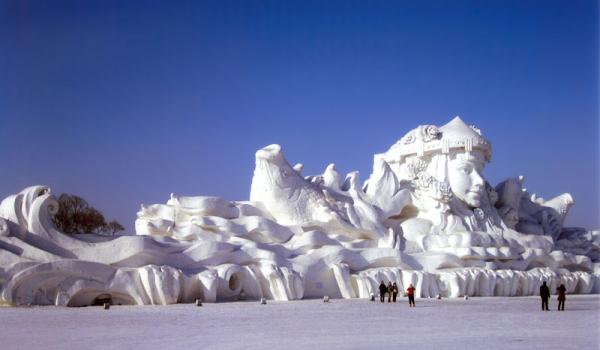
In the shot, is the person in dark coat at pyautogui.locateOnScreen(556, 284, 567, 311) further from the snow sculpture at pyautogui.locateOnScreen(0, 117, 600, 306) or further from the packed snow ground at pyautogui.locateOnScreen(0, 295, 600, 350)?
the snow sculpture at pyautogui.locateOnScreen(0, 117, 600, 306)

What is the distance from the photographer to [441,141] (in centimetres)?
2242

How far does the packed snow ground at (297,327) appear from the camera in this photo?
8.09 m

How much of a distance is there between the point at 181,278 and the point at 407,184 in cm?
922

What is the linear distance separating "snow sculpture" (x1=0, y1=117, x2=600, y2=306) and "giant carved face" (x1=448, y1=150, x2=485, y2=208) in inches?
1.6

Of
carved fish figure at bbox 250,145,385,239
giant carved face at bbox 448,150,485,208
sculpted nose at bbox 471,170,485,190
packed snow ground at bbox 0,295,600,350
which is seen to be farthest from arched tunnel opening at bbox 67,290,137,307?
sculpted nose at bbox 471,170,485,190

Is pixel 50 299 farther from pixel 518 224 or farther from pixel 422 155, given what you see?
pixel 518 224

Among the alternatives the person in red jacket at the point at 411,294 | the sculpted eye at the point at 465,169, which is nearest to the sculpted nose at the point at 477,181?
the sculpted eye at the point at 465,169

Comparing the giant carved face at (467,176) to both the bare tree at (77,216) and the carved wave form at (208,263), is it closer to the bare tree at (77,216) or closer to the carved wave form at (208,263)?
the carved wave form at (208,263)

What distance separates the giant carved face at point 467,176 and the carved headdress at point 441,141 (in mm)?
272

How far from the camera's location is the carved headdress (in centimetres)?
2225

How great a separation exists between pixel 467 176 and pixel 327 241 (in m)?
5.95

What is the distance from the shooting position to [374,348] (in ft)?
25.3

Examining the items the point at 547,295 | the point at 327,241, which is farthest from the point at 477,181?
the point at 547,295

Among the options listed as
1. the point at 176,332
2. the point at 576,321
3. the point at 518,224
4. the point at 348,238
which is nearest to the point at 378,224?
the point at 348,238
